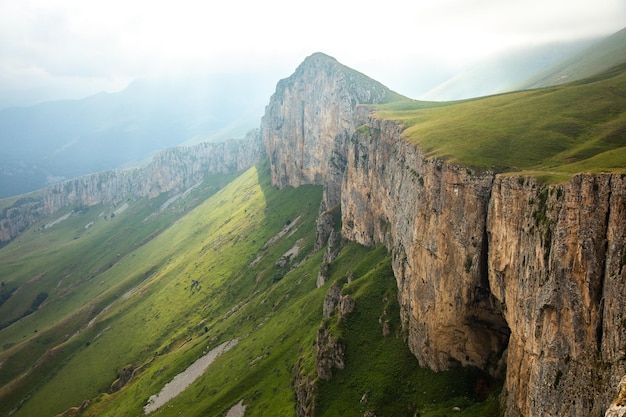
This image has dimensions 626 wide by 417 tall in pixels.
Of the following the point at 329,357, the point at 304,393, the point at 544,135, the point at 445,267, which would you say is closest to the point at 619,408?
the point at 445,267

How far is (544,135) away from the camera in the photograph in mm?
67875

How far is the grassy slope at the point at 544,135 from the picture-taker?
2179 inches

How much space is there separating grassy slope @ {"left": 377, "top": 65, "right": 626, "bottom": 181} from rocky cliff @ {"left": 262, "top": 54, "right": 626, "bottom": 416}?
5.07 metres

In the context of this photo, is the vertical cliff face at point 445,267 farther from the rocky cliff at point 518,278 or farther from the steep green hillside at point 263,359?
the steep green hillside at point 263,359

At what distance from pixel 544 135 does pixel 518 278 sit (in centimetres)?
3217

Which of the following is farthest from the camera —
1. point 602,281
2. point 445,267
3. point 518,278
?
point 445,267

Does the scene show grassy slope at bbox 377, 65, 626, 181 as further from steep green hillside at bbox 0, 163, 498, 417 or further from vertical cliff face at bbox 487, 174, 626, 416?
steep green hillside at bbox 0, 163, 498, 417

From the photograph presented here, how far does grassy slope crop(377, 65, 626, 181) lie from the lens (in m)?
55.3

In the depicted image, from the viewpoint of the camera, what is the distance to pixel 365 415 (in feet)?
228

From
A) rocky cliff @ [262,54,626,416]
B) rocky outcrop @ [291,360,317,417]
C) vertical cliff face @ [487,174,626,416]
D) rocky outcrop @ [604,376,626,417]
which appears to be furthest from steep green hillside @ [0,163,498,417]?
rocky outcrop @ [604,376,626,417]

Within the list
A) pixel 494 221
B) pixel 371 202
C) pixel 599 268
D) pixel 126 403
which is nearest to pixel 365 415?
pixel 494 221

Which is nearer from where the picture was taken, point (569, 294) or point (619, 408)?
point (619, 408)

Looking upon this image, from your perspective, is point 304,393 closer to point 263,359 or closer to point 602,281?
point 263,359

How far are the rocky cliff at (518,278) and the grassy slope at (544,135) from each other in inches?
199
